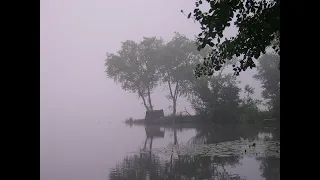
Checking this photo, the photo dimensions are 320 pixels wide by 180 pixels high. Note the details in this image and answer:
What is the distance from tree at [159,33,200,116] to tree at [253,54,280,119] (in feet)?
27.3

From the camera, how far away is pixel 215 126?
91.0 ft

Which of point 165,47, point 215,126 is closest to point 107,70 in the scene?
point 165,47

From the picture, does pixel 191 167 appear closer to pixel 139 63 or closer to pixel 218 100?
pixel 218 100

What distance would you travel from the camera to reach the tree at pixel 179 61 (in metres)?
36.0

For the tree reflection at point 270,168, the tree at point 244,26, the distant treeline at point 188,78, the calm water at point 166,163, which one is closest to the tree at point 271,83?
the distant treeline at point 188,78

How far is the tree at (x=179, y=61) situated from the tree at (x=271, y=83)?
328 inches

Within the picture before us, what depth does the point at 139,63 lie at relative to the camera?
38500 mm

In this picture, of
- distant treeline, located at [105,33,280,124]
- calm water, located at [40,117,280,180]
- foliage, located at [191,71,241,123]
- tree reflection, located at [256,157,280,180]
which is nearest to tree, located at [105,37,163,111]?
distant treeline, located at [105,33,280,124]

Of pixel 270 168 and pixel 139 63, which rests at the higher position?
pixel 139 63

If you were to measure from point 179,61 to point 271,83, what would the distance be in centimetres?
1179

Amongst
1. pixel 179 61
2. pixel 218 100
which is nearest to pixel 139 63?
pixel 179 61

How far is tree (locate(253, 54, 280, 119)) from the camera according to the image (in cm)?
2644

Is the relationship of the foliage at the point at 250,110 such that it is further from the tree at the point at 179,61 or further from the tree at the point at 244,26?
the tree at the point at 244,26
